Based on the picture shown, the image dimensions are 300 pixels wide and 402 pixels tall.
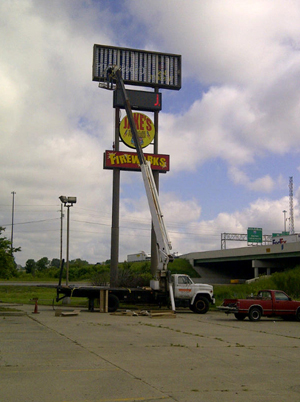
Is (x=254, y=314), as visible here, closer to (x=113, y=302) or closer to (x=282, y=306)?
(x=282, y=306)

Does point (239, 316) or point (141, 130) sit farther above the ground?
point (141, 130)

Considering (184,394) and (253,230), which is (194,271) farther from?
(184,394)

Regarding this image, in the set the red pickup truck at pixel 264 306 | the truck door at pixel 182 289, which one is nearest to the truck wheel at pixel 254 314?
the red pickup truck at pixel 264 306

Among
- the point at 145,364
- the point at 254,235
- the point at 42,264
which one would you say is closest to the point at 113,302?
the point at 145,364

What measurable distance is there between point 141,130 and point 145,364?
2927 centimetres

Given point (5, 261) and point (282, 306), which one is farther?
point (5, 261)

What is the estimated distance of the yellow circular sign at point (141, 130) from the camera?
1464 inches

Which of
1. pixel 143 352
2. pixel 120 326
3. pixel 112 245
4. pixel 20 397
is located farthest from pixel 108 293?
pixel 20 397

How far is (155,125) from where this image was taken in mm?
38375

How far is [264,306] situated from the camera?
71.1 feet

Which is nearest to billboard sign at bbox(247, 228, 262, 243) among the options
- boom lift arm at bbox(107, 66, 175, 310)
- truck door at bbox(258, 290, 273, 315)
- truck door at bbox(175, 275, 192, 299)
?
boom lift arm at bbox(107, 66, 175, 310)

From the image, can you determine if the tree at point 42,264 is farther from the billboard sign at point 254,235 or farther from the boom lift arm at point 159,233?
the boom lift arm at point 159,233

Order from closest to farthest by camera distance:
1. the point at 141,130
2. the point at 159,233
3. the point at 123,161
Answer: the point at 159,233
the point at 123,161
the point at 141,130

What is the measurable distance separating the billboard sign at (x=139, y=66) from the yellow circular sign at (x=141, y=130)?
321 centimetres
